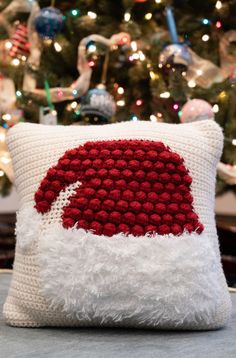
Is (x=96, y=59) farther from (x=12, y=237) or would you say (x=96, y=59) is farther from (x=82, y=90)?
(x=12, y=237)

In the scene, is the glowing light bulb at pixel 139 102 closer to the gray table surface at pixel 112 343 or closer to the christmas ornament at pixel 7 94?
the christmas ornament at pixel 7 94

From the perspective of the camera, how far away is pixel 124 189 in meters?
0.66

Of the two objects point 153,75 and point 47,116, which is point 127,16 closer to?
point 153,75

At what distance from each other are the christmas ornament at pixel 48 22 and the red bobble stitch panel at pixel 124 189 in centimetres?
100

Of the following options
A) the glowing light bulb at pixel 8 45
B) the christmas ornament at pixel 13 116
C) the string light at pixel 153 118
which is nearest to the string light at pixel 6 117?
the christmas ornament at pixel 13 116

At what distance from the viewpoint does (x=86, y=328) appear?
2.19 ft

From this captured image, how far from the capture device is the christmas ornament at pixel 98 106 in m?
1.54

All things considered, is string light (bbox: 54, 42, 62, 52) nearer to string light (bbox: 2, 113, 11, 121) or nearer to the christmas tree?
the christmas tree

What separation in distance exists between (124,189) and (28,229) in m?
0.13

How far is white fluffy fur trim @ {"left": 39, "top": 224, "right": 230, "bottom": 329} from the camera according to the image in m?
0.62

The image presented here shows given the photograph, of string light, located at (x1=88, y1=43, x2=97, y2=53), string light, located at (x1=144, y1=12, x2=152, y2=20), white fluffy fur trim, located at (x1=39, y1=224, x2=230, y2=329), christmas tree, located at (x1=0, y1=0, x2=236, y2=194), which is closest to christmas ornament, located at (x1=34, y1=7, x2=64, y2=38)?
christmas tree, located at (x1=0, y1=0, x2=236, y2=194)

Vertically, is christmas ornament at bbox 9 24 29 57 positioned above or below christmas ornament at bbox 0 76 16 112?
above

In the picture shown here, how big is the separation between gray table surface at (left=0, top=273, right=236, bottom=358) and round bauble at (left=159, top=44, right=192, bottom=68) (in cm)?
99

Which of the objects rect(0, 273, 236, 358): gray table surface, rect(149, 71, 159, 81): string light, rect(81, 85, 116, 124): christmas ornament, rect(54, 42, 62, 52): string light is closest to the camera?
rect(0, 273, 236, 358): gray table surface
